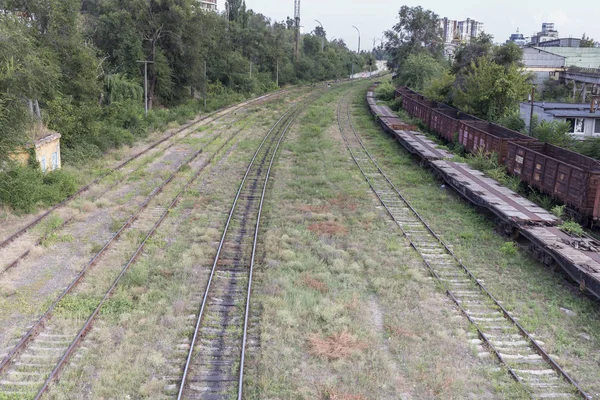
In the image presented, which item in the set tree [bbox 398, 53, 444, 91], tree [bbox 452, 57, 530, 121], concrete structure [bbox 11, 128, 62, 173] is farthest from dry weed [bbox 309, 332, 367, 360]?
tree [bbox 398, 53, 444, 91]

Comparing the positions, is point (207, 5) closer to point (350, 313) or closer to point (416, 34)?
point (416, 34)

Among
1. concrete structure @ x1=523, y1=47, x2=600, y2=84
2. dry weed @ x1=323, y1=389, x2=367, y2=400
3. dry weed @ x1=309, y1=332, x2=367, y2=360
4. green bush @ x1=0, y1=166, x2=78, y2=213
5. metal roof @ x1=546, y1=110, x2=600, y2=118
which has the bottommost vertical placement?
dry weed @ x1=323, y1=389, x2=367, y2=400

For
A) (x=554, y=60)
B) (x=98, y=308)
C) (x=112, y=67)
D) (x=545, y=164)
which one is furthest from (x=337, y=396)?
(x=554, y=60)

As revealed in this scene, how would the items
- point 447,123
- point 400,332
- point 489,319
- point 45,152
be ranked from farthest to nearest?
1. point 447,123
2. point 45,152
3. point 489,319
4. point 400,332

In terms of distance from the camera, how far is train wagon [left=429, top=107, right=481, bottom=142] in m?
28.8

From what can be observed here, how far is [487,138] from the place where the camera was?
2323cm

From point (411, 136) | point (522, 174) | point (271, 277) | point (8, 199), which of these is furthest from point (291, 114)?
point (271, 277)

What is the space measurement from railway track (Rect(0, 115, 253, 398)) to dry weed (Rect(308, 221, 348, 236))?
188 inches

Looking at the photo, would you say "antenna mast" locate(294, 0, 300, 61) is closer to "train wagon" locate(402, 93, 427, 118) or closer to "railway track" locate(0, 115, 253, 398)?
"train wagon" locate(402, 93, 427, 118)

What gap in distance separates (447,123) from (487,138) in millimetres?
6986

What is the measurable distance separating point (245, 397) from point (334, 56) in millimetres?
109952

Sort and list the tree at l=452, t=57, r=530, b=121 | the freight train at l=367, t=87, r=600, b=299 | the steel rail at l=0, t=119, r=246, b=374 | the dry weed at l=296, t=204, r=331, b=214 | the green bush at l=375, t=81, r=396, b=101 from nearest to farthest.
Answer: the steel rail at l=0, t=119, r=246, b=374 < the freight train at l=367, t=87, r=600, b=299 < the dry weed at l=296, t=204, r=331, b=214 < the tree at l=452, t=57, r=530, b=121 < the green bush at l=375, t=81, r=396, b=101

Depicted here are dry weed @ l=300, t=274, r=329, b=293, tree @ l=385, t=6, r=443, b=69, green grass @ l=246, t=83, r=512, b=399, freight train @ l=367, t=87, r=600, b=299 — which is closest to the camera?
green grass @ l=246, t=83, r=512, b=399

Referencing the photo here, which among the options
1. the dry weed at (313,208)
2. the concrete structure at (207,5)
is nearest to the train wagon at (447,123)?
the dry weed at (313,208)
